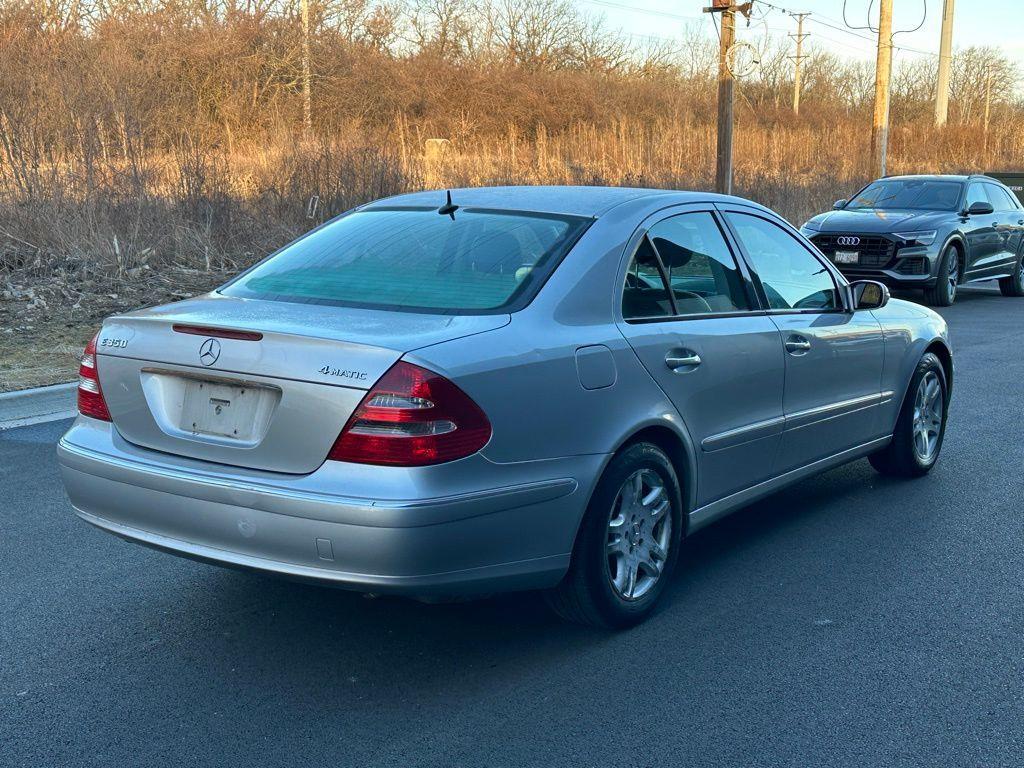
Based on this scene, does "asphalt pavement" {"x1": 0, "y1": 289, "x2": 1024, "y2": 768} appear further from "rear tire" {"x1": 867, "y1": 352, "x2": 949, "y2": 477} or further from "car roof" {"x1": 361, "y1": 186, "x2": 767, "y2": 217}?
"car roof" {"x1": 361, "y1": 186, "x2": 767, "y2": 217}

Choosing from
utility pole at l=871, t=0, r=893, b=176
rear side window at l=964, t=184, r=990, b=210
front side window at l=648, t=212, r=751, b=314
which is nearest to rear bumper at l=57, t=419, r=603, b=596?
front side window at l=648, t=212, r=751, b=314

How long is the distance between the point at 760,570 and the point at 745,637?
794 mm

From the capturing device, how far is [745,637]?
4.09 meters

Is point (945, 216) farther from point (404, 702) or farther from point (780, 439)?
point (404, 702)

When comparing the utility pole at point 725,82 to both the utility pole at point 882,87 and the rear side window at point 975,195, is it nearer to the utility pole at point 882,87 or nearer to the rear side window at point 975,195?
the rear side window at point 975,195

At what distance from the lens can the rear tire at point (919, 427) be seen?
618 cm

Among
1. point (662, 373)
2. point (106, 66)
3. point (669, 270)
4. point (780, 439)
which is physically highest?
point (106, 66)

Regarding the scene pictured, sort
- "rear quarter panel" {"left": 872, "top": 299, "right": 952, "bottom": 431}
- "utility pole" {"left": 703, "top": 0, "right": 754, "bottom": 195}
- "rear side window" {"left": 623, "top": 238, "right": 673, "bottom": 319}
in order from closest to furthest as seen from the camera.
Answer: "rear side window" {"left": 623, "top": 238, "right": 673, "bottom": 319} < "rear quarter panel" {"left": 872, "top": 299, "right": 952, "bottom": 431} < "utility pole" {"left": 703, "top": 0, "right": 754, "bottom": 195}

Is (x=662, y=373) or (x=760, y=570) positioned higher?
(x=662, y=373)

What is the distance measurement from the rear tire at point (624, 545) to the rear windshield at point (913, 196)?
13274 mm

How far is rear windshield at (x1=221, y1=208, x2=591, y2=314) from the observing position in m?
3.95

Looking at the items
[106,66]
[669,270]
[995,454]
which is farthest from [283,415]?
[106,66]

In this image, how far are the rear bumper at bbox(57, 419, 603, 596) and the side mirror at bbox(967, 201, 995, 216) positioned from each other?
14.0 meters

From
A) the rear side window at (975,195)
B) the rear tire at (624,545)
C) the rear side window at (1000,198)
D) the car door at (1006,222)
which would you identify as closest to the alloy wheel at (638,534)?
A: the rear tire at (624,545)
